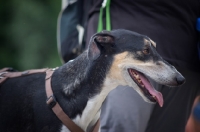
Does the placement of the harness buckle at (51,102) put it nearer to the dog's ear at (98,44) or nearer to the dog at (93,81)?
the dog at (93,81)

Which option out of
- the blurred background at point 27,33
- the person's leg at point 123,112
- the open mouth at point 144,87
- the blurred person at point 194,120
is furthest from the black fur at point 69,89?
the blurred background at point 27,33

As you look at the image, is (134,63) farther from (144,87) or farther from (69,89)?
(69,89)

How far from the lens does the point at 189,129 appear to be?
15.9ft

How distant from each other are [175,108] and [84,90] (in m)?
0.97

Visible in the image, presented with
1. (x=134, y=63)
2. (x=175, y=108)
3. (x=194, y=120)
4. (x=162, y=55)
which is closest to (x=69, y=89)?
(x=134, y=63)

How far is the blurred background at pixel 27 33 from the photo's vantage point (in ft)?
21.6

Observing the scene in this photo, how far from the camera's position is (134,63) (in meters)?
3.18

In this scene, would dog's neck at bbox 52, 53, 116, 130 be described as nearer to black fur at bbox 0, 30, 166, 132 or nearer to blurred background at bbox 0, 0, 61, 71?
black fur at bbox 0, 30, 166, 132

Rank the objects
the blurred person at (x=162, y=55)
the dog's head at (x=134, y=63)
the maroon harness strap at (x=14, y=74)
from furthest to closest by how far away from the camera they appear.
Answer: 1. the blurred person at (x=162, y=55)
2. the maroon harness strap at (x=14, y=74)
3. the dog's head at (x=134, y=63)

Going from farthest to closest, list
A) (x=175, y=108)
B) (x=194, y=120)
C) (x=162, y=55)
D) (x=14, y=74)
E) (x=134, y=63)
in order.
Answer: (x=194, y=120), (x=175, y=108), (x=162, y=55), (x=14, y=74), (x=134, y=63)

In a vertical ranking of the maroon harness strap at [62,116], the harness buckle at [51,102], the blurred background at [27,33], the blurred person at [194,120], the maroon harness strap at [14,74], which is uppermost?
the maroon harness strap at [14,74]

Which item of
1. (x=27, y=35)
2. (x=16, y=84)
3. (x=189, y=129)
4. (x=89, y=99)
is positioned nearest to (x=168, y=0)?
(x=89, y=99)

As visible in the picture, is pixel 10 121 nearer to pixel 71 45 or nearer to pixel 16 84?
pixel 16 84

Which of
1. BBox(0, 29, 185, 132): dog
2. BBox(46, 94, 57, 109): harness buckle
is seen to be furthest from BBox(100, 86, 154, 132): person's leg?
BBox(46, 94, 57, 109): harness buckle
